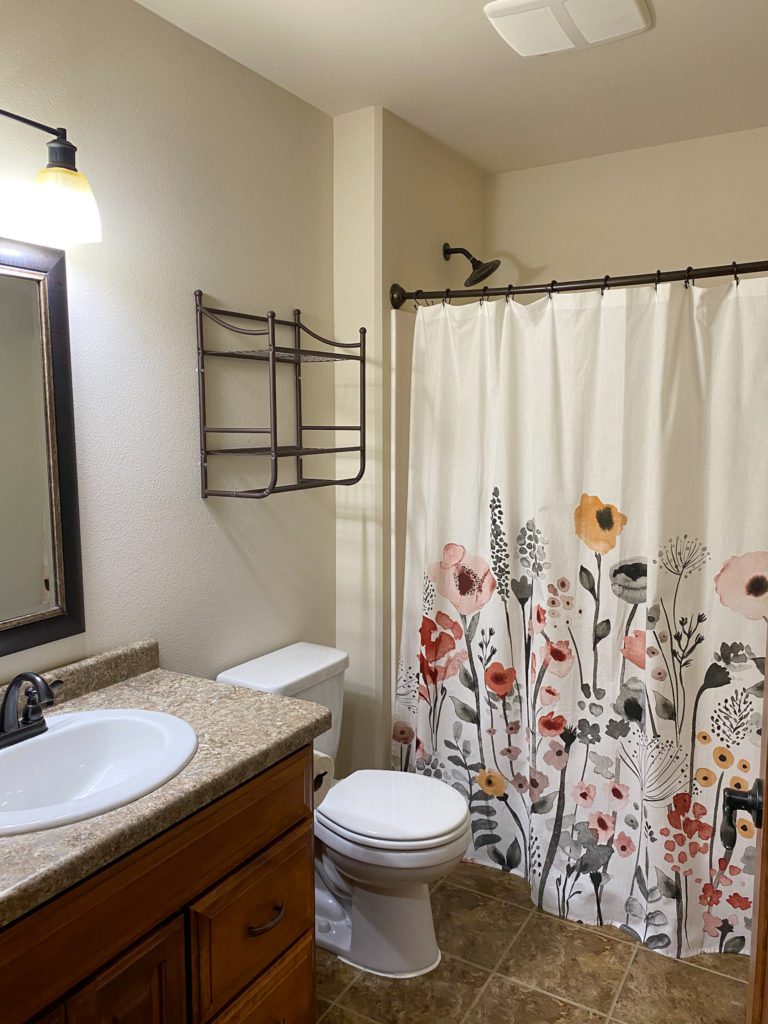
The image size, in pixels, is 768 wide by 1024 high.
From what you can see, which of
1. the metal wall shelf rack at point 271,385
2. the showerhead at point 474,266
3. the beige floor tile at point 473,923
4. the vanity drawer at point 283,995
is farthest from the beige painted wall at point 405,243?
the vanity drawer at point 283,995

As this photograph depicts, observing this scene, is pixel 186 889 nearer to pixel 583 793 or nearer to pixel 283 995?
pixel 283 995

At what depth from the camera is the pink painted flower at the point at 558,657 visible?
2.24m

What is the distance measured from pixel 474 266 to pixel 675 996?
224 centimetres

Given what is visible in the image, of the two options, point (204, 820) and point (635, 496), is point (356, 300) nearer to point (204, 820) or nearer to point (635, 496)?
point (635, 496)

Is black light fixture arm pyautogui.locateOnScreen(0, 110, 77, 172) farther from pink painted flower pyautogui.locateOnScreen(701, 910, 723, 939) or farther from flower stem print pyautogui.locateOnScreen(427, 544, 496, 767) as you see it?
→ pink painted flower pyautogui.locateOnScreen(701, 910, 723, 939)

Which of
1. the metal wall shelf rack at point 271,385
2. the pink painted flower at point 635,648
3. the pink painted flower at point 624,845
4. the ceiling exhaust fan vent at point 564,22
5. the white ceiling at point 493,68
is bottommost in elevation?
the pink painted flower at point 624,845

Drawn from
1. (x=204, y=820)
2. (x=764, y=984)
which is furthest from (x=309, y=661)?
(x=764, y=984)

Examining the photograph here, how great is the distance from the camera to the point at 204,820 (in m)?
1.31

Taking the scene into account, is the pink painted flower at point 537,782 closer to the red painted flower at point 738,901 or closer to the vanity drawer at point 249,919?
the red painted flower at point 738,901

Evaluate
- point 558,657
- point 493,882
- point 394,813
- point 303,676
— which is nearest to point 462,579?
point 558,657

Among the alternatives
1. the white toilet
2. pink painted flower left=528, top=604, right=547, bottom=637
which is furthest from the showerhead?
the white toilet

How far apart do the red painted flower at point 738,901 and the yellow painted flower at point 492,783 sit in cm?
68

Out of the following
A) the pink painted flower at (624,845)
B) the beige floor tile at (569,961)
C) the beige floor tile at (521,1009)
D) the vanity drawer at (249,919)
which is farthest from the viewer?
the pink painted flower at (624,845)

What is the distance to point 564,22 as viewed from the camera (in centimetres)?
170
